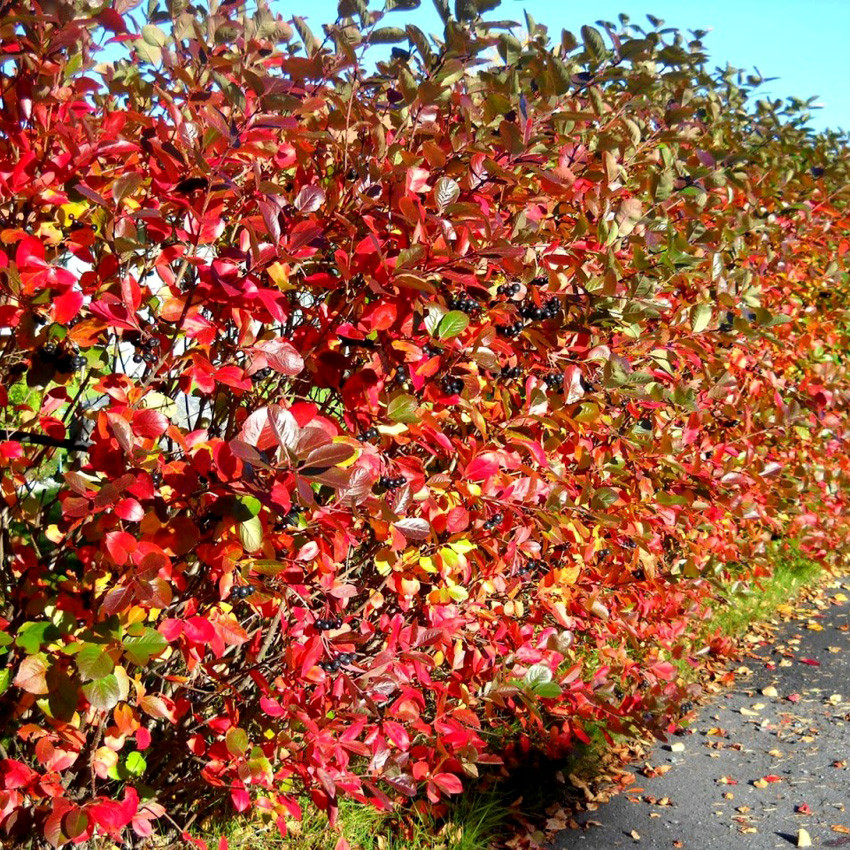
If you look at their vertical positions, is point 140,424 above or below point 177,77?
below

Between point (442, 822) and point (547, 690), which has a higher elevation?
point (547, 690)

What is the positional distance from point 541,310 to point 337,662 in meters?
1.03

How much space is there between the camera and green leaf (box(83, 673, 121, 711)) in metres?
1.72

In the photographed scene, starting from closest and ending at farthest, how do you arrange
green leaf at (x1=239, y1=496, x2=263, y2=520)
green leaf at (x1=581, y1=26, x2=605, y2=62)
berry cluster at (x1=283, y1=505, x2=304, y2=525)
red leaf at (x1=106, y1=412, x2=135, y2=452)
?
red leaf at (x1=106, y1=412, x2=135, y2=452)
green leaf at (x1=239, y1=496, x2=263, y2=520)
berry cluster at (x1=283, y1=505, x2=304, y2=525)
green leaf at (x1=581, y1=26, x2=605, y2=62)

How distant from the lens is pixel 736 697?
4680mm

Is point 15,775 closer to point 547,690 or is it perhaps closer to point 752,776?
point 547,690

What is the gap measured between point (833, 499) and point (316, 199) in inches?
215

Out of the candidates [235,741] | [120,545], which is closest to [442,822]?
[235,741]

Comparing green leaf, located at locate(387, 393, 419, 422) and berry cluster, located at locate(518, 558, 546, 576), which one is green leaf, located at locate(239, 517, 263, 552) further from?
berry cluster, located at locate(518, 558, 546, 576)

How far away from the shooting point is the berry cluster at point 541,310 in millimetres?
2494

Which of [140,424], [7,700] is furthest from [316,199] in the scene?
[7,700]

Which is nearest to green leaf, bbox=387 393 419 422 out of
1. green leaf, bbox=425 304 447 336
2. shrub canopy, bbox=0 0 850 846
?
shrub canopy, bbox=0 0 850 846

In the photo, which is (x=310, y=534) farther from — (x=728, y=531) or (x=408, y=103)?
(x=728, y=531)

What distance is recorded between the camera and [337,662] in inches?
85.9
